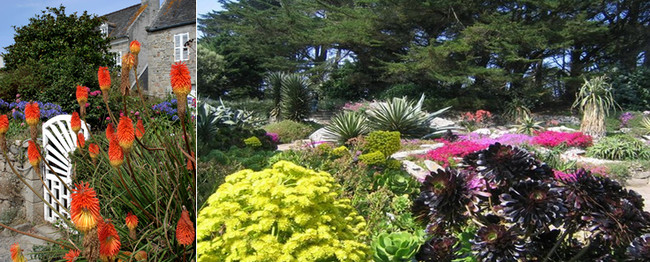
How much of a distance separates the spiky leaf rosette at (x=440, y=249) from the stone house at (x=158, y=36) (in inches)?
53.3

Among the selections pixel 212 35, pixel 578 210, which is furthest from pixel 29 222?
pixel 578 210

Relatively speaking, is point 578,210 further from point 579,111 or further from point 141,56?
point 141,56

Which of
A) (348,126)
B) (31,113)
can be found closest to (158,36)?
(31,113)

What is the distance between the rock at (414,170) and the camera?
199 centimetres

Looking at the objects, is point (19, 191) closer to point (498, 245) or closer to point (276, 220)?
point (276, 220)

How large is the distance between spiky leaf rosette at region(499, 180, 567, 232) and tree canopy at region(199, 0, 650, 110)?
0.35 m

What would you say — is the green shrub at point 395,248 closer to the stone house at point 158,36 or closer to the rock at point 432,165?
the rock at point 432,165

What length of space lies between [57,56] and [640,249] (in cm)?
1231

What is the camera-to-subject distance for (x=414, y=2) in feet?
6.14

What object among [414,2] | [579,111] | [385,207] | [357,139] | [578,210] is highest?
[414,2]

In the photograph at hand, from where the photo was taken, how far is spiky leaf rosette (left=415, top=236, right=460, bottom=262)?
199cm

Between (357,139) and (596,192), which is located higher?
(357,139)

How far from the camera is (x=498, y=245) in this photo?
5.74 feet

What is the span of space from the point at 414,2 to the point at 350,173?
82cm
